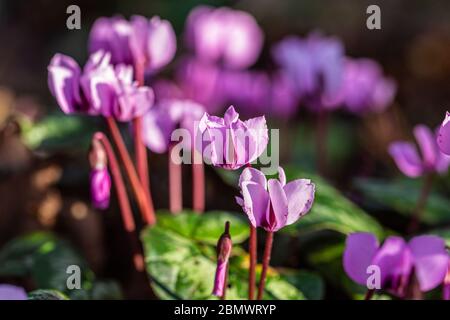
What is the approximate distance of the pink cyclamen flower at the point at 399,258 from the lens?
120cm

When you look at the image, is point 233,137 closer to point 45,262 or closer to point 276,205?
point 276,205

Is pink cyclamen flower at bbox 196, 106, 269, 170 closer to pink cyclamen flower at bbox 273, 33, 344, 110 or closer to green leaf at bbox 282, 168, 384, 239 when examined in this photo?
green leaf at bbox 282, 168, 384, 239

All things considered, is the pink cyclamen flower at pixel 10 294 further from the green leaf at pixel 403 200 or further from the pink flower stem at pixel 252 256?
the green leaf at pixel 403 200

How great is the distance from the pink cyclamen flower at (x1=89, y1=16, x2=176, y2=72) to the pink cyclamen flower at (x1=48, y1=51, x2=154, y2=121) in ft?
0.54

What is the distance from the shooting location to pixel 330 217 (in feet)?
4.80

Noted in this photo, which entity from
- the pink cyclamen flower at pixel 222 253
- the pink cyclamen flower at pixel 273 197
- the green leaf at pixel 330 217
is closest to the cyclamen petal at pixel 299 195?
the pink cyclamen flower at pixel 273 197

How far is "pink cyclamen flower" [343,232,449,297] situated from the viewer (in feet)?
3.94

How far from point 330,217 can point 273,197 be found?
432 mm

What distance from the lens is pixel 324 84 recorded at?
6.47 feet

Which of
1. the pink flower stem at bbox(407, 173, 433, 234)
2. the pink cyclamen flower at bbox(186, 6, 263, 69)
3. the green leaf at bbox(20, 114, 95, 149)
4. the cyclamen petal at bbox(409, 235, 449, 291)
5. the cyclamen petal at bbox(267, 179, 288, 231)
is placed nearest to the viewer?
the cyclamen petal at bbox(267, 179, 288, 231)

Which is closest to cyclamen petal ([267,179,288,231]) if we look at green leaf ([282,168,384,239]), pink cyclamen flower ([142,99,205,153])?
green leaf ([282,168,384,239])

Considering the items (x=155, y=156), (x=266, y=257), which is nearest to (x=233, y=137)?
(x=266, y=257)

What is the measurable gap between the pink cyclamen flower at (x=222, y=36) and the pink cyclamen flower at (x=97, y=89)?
79cm

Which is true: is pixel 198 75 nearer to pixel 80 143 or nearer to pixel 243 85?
pixel 243 85
